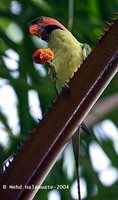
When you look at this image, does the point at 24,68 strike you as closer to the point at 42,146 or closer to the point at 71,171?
the point at 71,171

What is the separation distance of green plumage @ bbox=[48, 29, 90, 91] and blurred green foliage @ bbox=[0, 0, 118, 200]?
0.02 metres

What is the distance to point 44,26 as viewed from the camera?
0.69 m

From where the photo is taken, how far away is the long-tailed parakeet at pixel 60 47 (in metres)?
0.68

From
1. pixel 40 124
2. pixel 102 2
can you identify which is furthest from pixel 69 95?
pixel 102 2

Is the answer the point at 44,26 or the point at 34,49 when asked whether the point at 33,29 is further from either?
the point at 34,49

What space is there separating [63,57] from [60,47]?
19 millimetres

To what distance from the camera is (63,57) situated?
0.79 meters

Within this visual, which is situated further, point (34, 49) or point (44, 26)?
point (34, 49)

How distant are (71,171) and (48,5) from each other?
29 centimetres

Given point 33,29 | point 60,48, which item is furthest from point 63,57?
Answer: point 33,29

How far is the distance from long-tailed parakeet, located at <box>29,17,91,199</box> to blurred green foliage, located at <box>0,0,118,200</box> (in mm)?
23

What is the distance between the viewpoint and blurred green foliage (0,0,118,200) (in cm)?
72

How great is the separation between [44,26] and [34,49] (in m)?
0.12

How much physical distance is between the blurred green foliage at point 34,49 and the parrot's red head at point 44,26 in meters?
0.04
